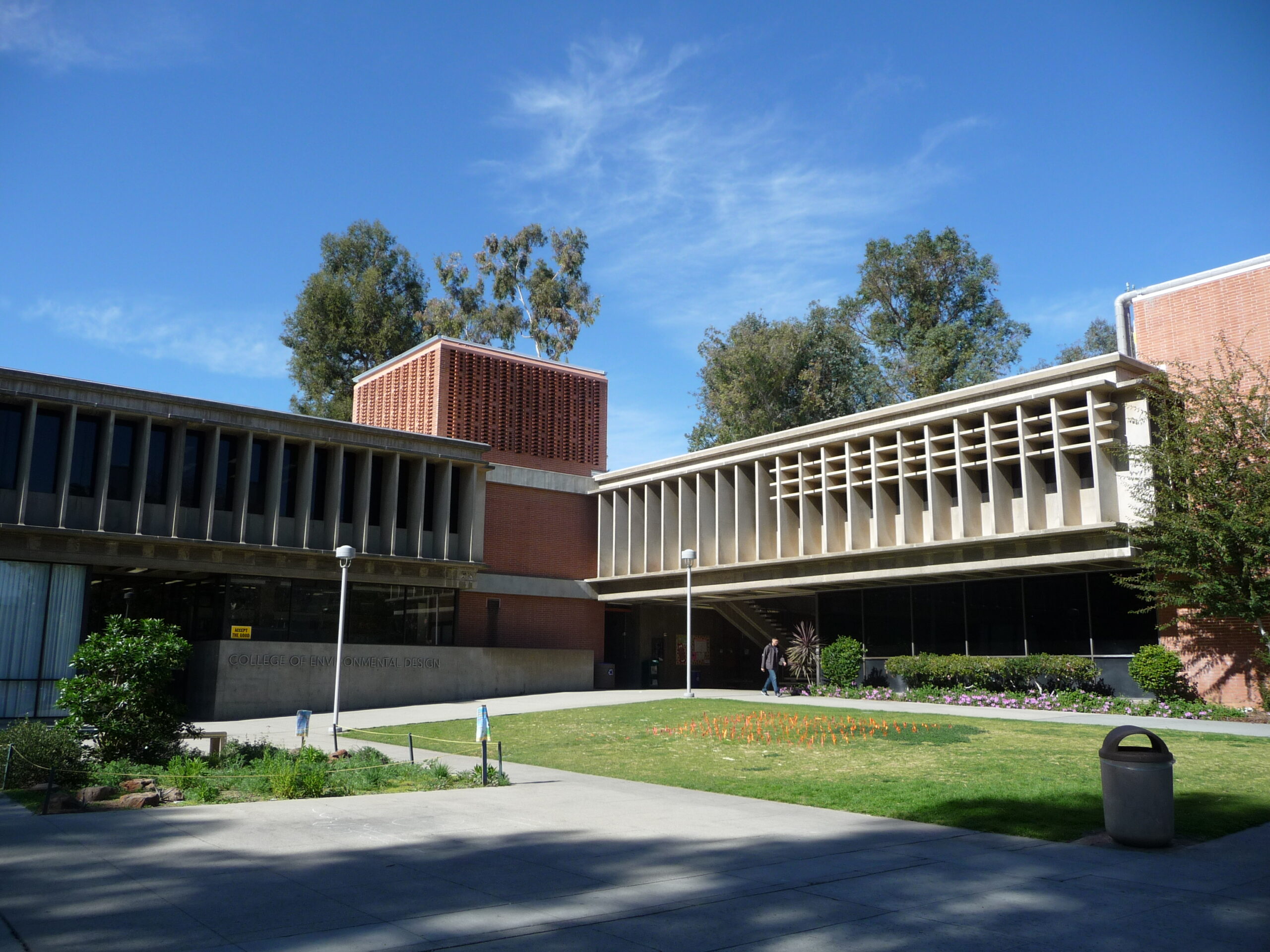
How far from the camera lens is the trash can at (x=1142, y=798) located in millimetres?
8930

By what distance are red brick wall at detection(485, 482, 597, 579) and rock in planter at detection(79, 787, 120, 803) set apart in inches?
944

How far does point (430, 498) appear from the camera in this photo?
110 ft

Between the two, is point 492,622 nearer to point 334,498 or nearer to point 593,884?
point 334,498

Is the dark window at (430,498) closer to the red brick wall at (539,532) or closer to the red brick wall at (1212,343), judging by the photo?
the red brick wall at (539,532)

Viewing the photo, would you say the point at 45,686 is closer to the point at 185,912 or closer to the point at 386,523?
the point at 386,523

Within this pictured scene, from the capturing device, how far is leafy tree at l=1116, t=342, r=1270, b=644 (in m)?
21.4

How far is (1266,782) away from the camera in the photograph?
12.8m

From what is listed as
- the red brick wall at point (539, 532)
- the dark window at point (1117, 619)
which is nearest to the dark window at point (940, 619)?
the dark window at point (1117, 619)

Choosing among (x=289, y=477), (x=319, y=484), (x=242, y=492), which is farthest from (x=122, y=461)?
(x=319, y=484)

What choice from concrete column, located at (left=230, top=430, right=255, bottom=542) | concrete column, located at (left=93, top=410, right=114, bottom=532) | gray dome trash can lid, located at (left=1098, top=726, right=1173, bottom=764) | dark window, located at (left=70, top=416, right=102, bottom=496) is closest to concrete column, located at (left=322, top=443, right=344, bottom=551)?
concrete column, located at (left=230, top=430, right=255, bottom=542)

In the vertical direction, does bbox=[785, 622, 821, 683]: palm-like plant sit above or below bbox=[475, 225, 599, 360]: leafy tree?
below

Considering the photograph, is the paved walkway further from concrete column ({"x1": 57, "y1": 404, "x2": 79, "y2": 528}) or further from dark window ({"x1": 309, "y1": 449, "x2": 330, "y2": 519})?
dark window ({"x1": 309, "y1": 449, "x2": 330, "y2": 519})

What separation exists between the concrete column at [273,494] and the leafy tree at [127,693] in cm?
1529

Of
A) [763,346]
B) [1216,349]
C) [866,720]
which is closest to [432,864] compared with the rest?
[866,720]
